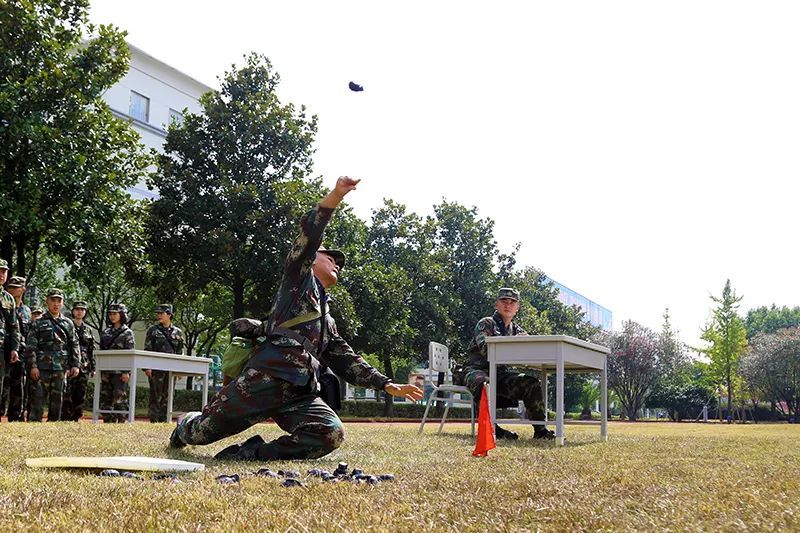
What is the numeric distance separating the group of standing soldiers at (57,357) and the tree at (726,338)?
44.1 meters

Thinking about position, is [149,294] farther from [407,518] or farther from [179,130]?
[407,518]

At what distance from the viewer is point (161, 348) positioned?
49.0 feet

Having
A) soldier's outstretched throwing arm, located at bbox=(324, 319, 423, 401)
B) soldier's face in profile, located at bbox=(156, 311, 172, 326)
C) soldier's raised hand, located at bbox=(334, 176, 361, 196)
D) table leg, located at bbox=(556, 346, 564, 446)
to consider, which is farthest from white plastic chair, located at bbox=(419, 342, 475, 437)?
soldier's face in profile, located at bbox=(156, 311, 172, 326)

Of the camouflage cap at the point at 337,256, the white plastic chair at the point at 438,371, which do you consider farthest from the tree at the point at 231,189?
the camouflage cap at the point at 337,256

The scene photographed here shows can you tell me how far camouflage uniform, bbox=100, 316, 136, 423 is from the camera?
547 inches

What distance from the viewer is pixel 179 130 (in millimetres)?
26297

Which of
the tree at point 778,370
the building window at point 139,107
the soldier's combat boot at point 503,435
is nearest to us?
the soldier's combat boot at point 503,435

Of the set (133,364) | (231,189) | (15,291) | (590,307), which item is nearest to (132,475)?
(133,364)

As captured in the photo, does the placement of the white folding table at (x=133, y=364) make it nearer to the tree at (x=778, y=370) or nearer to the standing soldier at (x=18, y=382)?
the standing soldier at (x=18, y=382)

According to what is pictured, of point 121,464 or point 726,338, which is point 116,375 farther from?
point 726,338

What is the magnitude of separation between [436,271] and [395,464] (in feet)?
115

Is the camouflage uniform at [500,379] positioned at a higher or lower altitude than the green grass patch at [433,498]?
higher

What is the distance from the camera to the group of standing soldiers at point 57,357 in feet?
41.9

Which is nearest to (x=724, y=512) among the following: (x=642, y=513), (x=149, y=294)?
(x=642, y=513)
